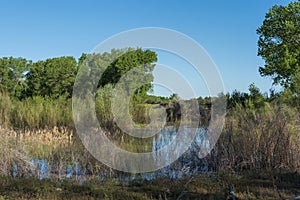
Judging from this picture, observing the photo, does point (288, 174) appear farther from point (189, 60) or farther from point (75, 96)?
point (75, 96)

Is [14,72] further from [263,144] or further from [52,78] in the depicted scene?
[263,144]

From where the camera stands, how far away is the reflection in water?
Result: 6.61m

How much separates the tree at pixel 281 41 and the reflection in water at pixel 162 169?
14817 millimetres

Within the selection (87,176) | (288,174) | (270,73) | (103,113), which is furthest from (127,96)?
(270,73)

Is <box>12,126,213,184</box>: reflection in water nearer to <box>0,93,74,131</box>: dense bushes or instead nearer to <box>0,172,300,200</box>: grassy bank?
<box>0,172,300,200</box>: grassy bank

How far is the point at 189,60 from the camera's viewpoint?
316 inches

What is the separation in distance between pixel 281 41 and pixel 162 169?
1816 cm

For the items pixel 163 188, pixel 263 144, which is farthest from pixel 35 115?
pixel 263 144

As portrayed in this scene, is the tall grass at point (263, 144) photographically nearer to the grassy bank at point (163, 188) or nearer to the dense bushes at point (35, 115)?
the grassy bank at point (163, 188)

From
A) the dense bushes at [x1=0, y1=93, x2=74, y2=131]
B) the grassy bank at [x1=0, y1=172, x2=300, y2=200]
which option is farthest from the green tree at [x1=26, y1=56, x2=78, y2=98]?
the grassy bank at [x1=0, y1=172, x2=300, y2=200]

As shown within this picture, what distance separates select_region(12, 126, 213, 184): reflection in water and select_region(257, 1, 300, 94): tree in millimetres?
14817

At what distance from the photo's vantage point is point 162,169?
7.19m

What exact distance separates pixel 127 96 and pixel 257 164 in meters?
6.03

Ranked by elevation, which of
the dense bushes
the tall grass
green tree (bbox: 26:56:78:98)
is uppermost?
green tree (bbox: 26:56:78:98)
